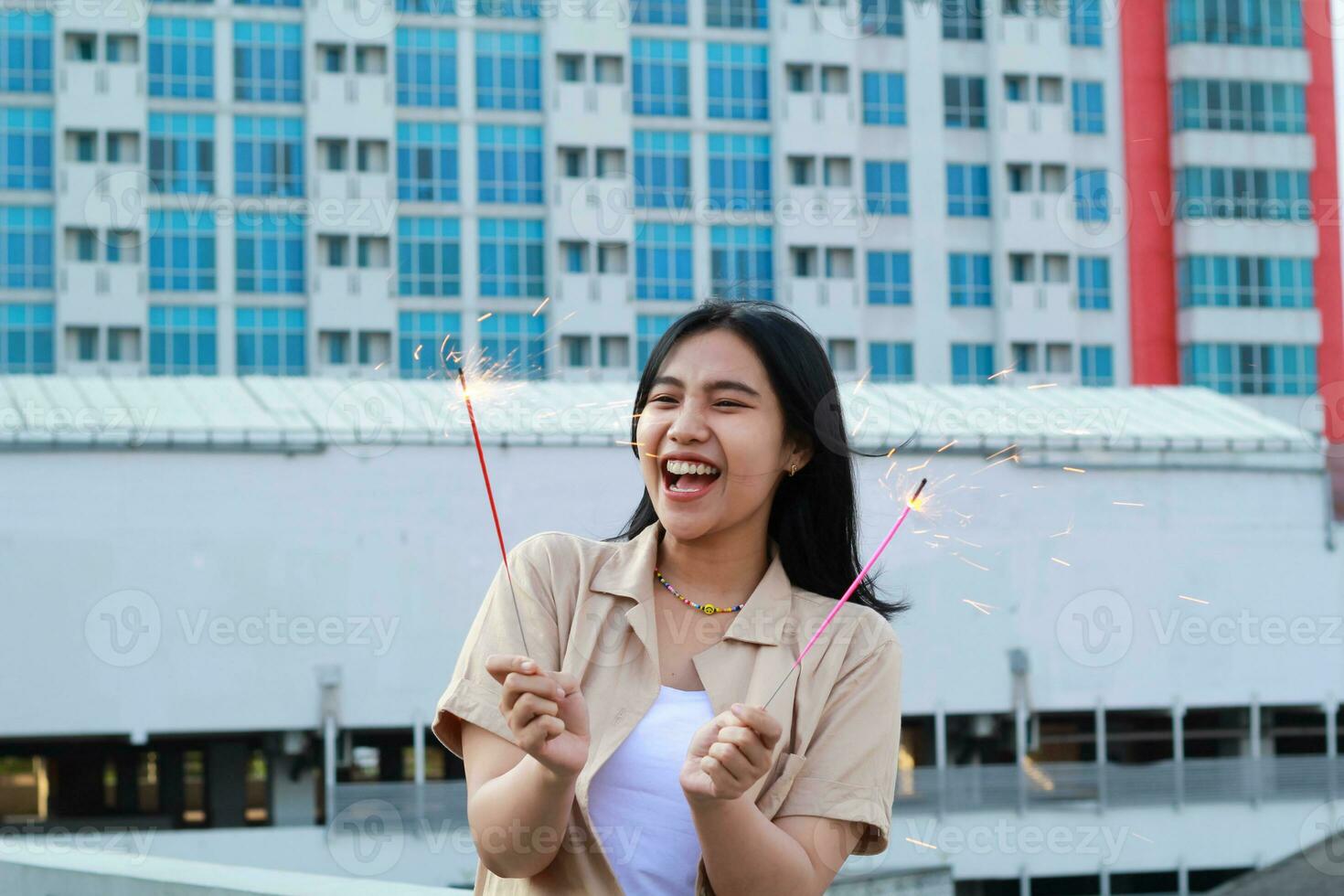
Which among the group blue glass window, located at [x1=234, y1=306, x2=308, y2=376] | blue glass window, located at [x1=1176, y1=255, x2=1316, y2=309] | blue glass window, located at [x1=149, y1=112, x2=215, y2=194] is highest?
blue glass window, located at [x1=149, y1=112, x2=215, y2=194]

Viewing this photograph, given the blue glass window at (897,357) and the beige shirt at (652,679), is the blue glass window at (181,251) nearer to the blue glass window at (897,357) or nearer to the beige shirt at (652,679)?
the blue glass window at (897,357)

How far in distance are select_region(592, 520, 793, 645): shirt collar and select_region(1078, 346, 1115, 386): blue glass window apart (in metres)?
42.0

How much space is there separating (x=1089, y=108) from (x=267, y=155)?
67.1 ft

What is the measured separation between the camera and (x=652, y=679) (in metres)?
2.52

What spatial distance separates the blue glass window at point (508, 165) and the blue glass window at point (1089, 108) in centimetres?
1378

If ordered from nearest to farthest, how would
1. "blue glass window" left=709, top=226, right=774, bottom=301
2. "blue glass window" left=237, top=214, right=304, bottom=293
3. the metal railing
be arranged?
the metal railing, "blue glass window" left=237, top=214, right=304, bottom=293, "blue glass window" left=709, top=226, right=774, bottom=301

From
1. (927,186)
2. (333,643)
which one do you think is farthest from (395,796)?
(927,186)

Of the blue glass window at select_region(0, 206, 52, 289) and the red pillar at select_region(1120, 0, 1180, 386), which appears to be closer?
the blue glass window at select_region(0, 206, 52, 289)

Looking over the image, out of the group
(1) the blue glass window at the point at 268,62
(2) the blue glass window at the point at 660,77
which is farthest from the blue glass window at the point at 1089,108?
(1) the blue glass window at the point at 268,62

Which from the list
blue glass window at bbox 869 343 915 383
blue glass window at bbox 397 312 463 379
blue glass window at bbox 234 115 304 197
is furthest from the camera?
blue glass window at bbox 869 343 915 383

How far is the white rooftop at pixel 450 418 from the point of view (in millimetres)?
24906

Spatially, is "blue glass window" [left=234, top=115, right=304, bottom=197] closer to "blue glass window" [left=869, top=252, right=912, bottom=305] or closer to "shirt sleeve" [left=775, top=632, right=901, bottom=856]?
"blue glass window" [left=869, top=252, right=912, bottom=305]

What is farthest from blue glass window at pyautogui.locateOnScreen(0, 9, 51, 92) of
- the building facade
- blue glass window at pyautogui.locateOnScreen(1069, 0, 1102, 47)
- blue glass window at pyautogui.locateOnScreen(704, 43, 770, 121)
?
blue glass window at pyautogui.locateOnScreen(1069, 0, 1102, 47)

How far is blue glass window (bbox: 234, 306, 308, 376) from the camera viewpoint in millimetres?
39562
